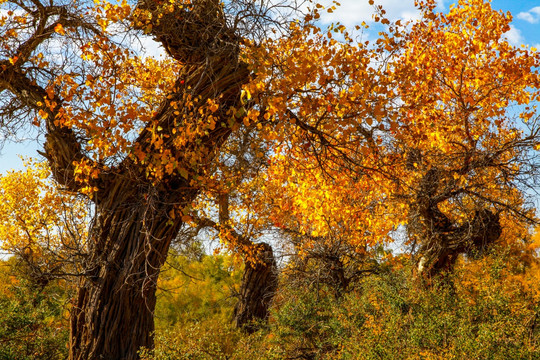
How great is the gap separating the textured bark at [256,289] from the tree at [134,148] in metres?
7.00

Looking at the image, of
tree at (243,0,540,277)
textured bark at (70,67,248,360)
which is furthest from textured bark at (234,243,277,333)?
textured bark at (70,67,248,360)

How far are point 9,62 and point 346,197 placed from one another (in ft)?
22.3

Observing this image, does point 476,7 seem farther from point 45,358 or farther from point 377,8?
point 45,358

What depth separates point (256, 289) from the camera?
493 inches

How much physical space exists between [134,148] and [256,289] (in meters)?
8.17

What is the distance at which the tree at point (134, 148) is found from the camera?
16.7 feet

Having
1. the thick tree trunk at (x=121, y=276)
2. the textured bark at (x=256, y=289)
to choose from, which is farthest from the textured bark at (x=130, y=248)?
the textured bark at (x=256, y=289)

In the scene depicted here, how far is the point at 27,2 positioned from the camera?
6031 mm

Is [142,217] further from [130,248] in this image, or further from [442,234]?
[442,234]

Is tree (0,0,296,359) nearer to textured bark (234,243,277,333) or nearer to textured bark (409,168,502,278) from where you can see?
textured bark (409,168,502,278)

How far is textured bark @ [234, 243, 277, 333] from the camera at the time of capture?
40.5ft

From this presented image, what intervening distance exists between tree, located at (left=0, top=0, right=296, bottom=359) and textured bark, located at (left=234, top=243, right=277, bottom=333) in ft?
23.0

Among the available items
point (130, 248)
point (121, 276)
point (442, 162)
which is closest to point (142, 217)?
point (130, 248)

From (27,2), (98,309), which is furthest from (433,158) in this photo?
(27,2)
